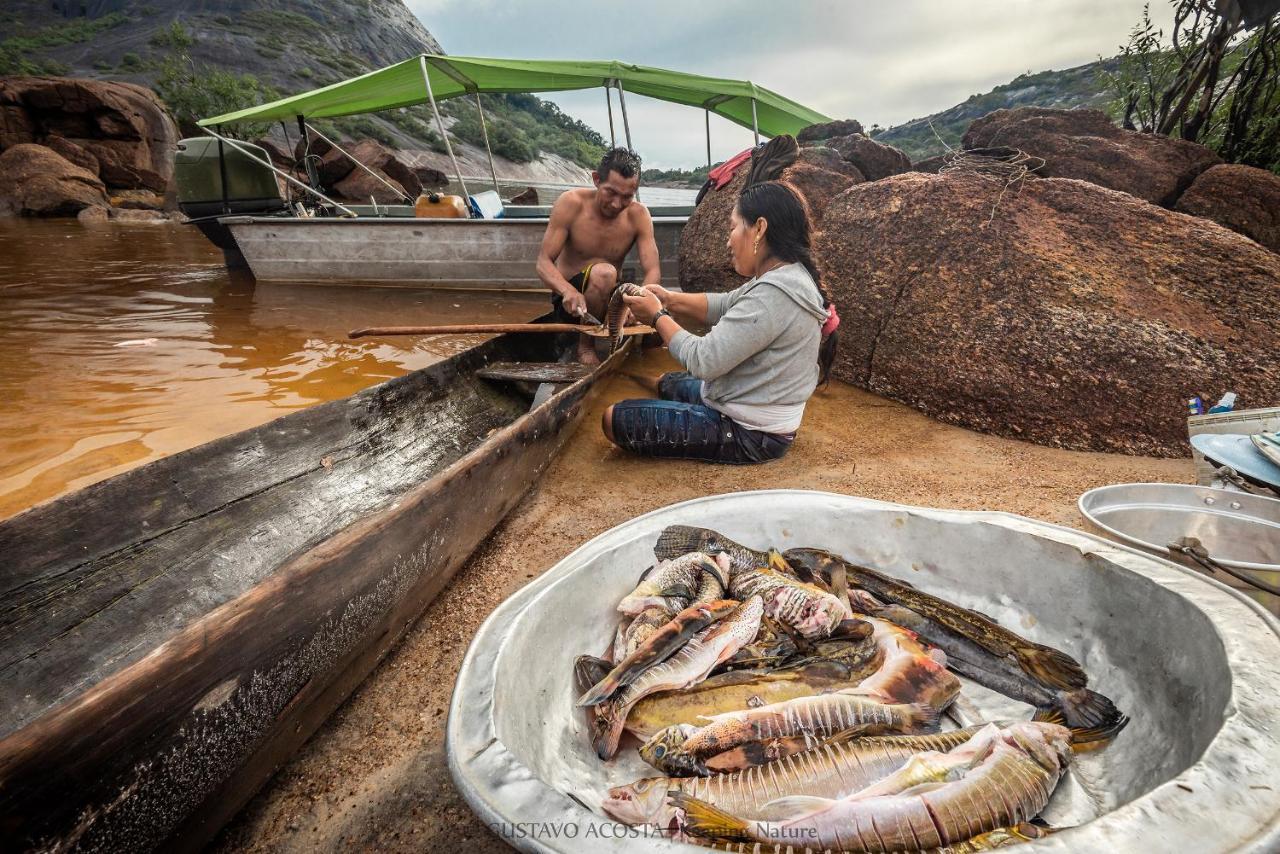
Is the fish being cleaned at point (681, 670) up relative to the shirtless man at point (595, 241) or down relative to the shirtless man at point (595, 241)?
down

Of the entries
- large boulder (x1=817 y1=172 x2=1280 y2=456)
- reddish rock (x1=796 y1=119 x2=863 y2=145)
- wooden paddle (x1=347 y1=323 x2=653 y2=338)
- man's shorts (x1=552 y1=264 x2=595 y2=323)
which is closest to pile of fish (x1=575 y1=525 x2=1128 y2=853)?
wooden paddle (x1=347 y1=323 x2=653 y2=338)

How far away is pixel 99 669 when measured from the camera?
6.43ft

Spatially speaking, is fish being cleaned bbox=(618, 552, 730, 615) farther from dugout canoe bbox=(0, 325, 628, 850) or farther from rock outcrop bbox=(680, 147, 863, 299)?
rock outcrop bbox=(680, 147, 863, 299)

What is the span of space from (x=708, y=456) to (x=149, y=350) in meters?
6.57

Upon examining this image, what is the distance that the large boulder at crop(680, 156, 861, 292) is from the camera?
21.1ft

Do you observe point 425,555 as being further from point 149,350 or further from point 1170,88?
point 1170,88

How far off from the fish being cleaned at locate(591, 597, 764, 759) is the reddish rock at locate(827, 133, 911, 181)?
6803 millimetres

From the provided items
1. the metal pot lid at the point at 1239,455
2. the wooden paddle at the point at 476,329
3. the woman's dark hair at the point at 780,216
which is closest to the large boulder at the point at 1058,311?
the metal pot lid at the point at 1239,455

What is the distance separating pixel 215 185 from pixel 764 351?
42.8ft

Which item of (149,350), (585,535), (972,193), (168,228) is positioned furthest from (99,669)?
(168,228)

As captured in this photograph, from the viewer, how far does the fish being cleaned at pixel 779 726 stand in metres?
1.45

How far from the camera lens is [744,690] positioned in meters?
1.62

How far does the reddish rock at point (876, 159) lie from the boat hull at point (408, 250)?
2.71 m

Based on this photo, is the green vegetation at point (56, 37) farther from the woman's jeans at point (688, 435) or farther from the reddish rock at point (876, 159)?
the woman's jeans at point (688, 435)
